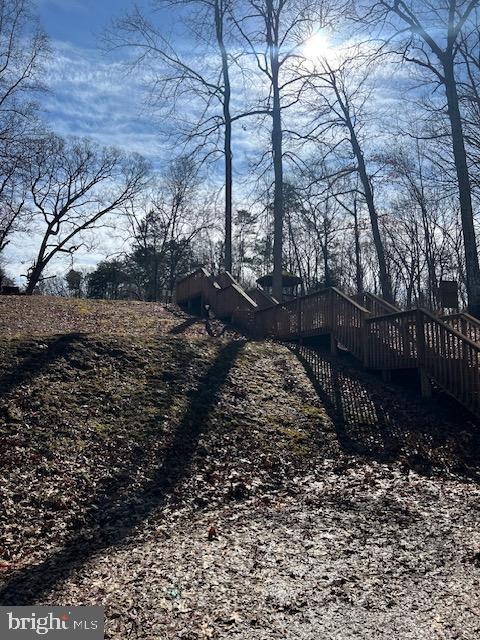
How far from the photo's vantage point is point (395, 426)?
8531 mm

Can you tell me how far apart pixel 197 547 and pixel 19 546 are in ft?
5.64

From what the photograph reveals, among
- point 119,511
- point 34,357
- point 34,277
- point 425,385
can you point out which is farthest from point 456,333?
point 34,277

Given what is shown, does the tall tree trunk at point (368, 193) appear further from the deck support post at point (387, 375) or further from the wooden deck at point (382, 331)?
the deck support post at point (387, 375)

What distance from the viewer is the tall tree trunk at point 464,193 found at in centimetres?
1427

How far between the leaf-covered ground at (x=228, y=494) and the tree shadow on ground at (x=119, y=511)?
0.07 ft

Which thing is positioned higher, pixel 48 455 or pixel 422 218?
pixel 422 218

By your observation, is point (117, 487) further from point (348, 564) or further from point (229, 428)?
point (348, 564)

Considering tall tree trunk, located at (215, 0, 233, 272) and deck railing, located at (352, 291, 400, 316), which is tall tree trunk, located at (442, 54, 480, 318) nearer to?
deck railing, located at (352, 291, 400, 316)

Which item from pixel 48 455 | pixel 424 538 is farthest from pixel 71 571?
pixel 424 538

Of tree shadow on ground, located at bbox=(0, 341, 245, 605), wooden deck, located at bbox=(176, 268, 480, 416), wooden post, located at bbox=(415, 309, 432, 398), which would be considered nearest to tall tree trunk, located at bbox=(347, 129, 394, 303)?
wooden deck, located at bbox=(176, 268, 480, 416)

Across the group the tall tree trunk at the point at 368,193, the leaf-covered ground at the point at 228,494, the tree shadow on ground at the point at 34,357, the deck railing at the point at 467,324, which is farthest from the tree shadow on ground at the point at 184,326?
the tall tree trunk at the point at 368,193

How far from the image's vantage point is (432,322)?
911 cm

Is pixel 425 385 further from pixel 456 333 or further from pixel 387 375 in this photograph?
pixel 456 333

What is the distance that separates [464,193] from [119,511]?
13.7 m
